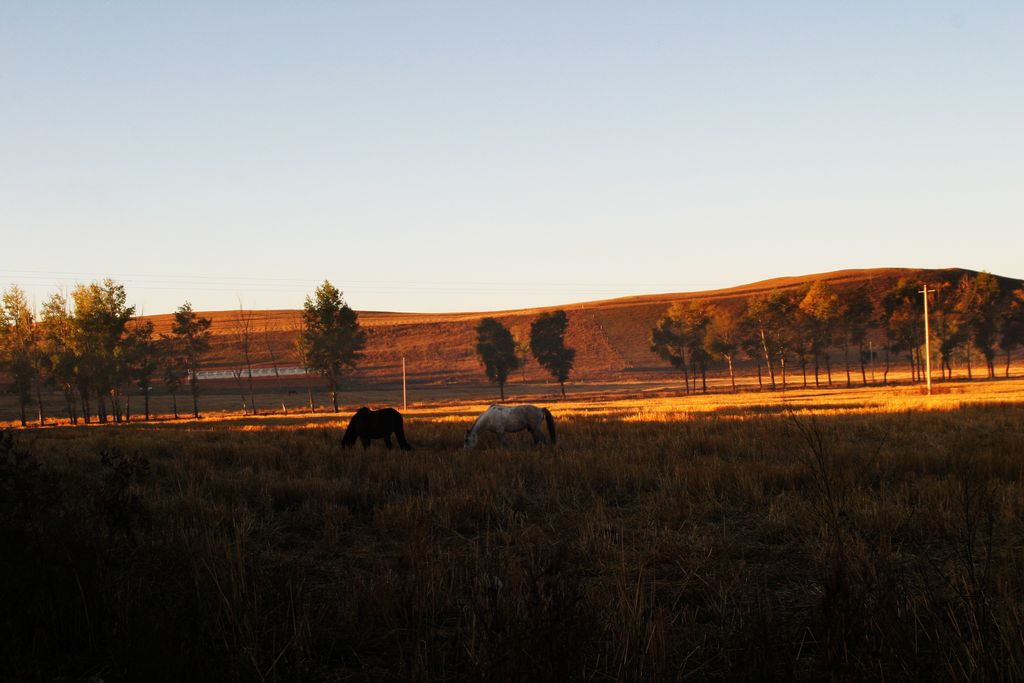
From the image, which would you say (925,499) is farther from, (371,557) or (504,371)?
(504,371)

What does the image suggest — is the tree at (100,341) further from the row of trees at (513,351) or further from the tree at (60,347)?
the row of trees at (513,351)

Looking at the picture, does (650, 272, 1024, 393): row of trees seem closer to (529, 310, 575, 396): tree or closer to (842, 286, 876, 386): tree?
(842, 286, 876, 386): tree

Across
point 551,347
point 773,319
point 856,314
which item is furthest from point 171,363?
point 856,314

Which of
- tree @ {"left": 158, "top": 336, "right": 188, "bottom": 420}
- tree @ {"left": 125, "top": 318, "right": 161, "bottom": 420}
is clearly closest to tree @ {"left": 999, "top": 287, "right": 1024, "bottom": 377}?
tree @ {"left": 158, "top": 336, "right": 188, "bottom": 420}

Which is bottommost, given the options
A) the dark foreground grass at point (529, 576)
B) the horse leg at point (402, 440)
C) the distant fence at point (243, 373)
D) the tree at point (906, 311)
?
the distant fence at point (243, 373)

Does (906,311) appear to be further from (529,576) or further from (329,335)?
(529,576)

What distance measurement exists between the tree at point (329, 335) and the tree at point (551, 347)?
94.0 feet

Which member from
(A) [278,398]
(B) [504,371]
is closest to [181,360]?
(A) [278,398]

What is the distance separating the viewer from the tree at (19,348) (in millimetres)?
53250

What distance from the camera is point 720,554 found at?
21.0 feet

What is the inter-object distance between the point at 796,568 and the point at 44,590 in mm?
5922

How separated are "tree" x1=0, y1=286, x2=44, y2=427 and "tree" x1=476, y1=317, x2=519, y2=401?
48.5m

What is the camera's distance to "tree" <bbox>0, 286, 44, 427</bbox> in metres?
53.2

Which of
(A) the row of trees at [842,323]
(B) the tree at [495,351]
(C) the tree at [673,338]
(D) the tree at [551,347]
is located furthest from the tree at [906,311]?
(B) the tree at [495,351]
